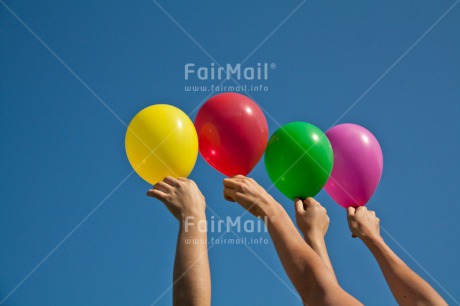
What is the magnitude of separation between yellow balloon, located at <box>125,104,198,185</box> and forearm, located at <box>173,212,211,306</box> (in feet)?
3.77

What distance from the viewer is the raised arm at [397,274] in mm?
2162

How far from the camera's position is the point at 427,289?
2176mm

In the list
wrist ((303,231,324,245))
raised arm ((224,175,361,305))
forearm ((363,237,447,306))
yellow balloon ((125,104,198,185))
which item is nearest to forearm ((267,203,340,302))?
raised arm ((224,175,361,305))

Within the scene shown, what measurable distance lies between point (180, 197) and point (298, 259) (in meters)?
0.52

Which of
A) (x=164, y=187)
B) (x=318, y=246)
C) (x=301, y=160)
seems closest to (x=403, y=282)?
(x=318, y=246)

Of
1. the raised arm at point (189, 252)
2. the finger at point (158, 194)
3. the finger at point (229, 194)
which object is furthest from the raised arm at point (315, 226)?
the finger at point (158, 194)

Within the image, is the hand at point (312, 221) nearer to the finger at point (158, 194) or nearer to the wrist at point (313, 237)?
the wrist at point (313, 237)

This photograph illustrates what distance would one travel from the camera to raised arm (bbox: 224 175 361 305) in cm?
154

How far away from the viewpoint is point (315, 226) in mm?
2361

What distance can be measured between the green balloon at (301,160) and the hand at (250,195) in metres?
0.98

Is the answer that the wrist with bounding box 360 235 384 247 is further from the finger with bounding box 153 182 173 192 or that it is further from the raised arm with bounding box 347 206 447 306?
the finger with bounding box 153 182 173 192

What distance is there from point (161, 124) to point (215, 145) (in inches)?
15.5

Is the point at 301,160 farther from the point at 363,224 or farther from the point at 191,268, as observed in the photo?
the point at 191,268

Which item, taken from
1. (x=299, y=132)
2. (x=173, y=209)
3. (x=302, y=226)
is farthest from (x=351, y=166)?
(x=173, y=209)
